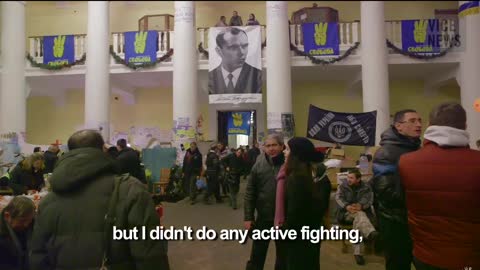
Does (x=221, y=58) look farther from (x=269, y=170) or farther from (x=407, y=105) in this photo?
(x=269, y=170)

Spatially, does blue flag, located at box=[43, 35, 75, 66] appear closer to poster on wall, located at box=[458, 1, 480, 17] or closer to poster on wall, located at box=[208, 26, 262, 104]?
poster on wall, located at box=[208, 26, 262, 104]

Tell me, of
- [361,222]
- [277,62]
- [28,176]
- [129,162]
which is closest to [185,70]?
[277,62]

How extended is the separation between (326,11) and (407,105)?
357 centimetres

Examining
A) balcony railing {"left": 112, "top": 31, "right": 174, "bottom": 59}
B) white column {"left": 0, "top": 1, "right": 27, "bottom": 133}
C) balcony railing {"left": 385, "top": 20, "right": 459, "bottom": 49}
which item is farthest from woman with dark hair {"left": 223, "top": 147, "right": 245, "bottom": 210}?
white column {"left": 0, "top": 1, "right": 27, "bottom": 133}

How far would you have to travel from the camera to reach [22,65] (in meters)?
8.80

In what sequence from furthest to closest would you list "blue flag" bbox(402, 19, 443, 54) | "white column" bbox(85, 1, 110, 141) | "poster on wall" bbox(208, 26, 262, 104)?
1. "white column" bbox(85, 1, 110, 141)
2. "blue flag" bbox(402, 19, 443, 54)
3. "poster on wall" bbox(208, 26, 262, 104)

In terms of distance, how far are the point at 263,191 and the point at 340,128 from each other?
2.63 meters

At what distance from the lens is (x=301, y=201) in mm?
2084

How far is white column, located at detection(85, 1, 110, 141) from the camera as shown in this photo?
8977 millimetres

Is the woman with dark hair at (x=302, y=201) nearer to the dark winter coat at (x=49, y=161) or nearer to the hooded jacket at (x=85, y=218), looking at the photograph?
the hooded jacket at (x=85, y=218)

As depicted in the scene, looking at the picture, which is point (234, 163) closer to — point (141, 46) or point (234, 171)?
point (234, 171)

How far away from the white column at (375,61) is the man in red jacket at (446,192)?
7.19m

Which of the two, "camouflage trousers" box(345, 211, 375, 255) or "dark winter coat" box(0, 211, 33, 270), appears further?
"camouflage trousers" box(345, 211, 375, 255)

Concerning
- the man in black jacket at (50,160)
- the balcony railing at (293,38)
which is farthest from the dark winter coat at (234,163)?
the balcony railing at (293,38)
